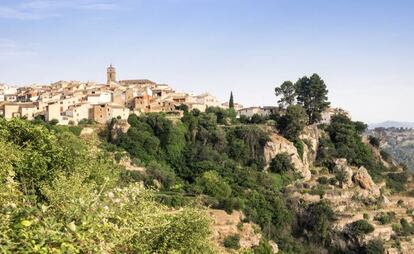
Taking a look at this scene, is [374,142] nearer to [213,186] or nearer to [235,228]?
[213,186]

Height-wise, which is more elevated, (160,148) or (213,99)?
(213,99)

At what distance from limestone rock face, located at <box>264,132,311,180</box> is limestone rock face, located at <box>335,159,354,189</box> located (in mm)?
4493

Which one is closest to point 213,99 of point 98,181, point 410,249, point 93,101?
point 93,101

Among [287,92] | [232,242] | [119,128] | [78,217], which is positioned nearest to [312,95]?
[287,92]

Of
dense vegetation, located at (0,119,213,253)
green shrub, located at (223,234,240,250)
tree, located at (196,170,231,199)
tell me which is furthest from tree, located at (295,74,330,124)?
dense vegetation, located at (0,119,213,253)

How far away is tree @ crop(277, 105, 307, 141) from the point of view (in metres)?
67.1

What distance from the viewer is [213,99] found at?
87312 mm

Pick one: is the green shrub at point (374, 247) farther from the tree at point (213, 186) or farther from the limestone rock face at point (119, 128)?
the limestone rock face at point (119, 128)

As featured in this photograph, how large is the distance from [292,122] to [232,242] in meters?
29.7

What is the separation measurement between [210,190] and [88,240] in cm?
4414

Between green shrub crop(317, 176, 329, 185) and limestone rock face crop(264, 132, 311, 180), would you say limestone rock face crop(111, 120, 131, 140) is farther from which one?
green shrub crop(317, 176, 329, 185)

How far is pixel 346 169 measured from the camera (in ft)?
210

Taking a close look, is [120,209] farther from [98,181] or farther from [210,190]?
[210,190]

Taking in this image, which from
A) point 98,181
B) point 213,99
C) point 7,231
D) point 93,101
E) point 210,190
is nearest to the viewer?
point 7,231
